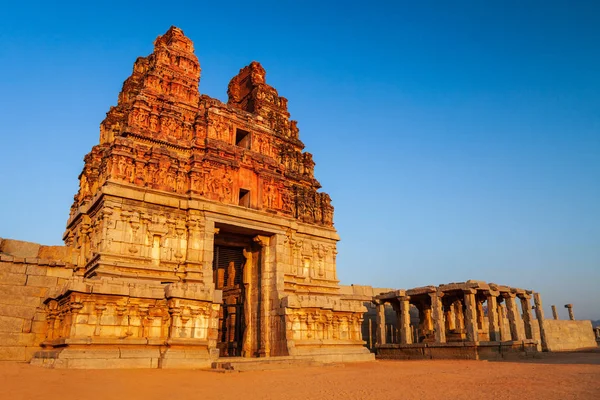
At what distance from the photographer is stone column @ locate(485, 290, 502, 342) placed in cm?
2488

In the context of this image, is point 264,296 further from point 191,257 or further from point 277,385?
point 277,385

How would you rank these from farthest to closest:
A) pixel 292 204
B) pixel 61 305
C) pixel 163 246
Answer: pixel 292 204
pixel 163 246
pixel 61 305

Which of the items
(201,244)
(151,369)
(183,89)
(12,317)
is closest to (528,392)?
(151,369)

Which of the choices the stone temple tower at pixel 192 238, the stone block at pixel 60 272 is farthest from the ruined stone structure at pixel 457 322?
the stone block at pixel 60 272

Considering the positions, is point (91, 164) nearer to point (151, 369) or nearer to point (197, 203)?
point (197, 203)

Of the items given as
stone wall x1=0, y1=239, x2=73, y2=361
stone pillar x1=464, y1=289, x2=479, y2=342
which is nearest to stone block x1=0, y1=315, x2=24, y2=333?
stone wall x1=0, y1=239, x2=73, y2=361

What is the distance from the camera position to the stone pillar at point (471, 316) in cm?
2239

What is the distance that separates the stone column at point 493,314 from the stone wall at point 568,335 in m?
7.71

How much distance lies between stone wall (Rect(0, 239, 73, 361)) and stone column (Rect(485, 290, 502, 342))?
22388 mm

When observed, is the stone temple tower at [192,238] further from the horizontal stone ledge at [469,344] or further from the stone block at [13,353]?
the horizontal stone ledge at [469,344]

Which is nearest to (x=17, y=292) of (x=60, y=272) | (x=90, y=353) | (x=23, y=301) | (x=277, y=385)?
(x=23, y=301)

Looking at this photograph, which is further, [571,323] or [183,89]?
[571,323]

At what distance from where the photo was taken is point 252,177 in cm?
2234

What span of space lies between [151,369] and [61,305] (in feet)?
14.3
